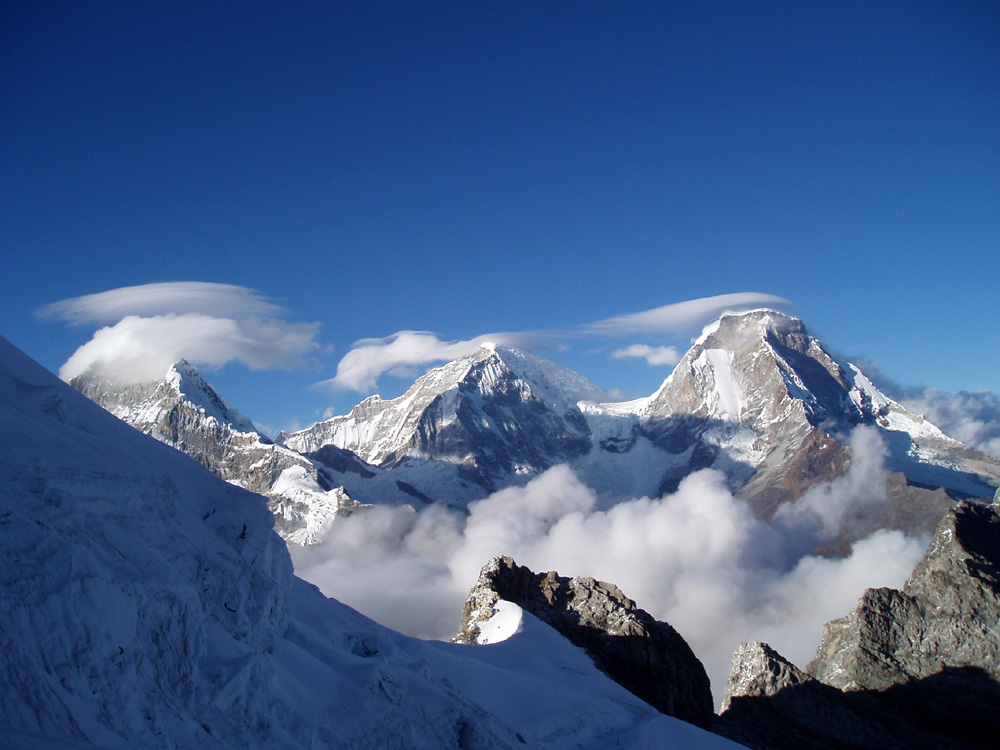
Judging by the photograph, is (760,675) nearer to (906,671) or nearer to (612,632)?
(906,671)

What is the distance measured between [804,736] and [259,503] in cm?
6891

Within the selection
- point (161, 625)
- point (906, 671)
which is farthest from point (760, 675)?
point (161, 625)

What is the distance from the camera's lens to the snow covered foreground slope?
17.2m

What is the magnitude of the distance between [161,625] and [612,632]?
55828 millimetres

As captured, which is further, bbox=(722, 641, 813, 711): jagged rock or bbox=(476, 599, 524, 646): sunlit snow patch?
bbox=(722, 641, 813, 711): jagged rock

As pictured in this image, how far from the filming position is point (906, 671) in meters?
86.6

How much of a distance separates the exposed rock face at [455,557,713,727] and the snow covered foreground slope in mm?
25864

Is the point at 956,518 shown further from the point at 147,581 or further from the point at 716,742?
the point at 147,581

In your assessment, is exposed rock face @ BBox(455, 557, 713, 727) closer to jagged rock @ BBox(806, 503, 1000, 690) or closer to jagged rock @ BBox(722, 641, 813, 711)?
jagged rock @ BBox(722, 641, 813, 711)

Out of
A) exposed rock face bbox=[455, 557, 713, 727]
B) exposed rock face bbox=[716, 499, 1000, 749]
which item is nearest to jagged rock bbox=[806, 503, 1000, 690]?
exposed rock face bbox=[716, 499, 1000, 749]

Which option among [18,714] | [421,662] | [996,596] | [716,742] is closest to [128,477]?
[18,714]

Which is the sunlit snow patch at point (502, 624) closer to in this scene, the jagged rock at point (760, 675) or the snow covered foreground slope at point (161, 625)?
the snow covered foreground slope at point (161, 625)

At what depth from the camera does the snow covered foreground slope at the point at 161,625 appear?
1722 cm

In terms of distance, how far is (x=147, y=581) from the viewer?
71.2ft
